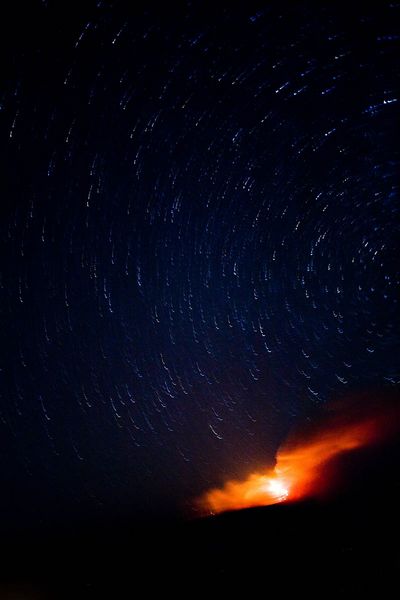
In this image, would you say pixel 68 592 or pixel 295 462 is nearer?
pixel 68 592

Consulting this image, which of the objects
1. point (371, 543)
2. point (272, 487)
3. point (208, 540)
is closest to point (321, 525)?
point (371, 543)

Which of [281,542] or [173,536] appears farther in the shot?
[173,536]

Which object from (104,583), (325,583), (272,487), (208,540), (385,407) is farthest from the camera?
(272,487)

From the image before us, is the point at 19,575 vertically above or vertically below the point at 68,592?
above

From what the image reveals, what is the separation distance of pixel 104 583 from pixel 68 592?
58.2 inches

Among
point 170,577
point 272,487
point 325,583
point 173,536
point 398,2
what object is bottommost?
point 325,583

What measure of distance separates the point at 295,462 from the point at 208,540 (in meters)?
5.45

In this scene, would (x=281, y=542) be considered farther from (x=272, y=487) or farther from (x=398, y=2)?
(x=398, y=2)

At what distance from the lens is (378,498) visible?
35.8ft

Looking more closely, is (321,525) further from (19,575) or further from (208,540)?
(19,575)

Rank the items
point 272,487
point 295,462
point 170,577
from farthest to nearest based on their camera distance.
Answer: point 272,487, point 295,462, point 170,577

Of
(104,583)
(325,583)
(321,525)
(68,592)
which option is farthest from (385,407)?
(68,592)

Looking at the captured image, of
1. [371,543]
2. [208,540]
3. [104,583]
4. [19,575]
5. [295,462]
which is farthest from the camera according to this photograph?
[295,462]

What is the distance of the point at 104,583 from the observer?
37.8 feet
